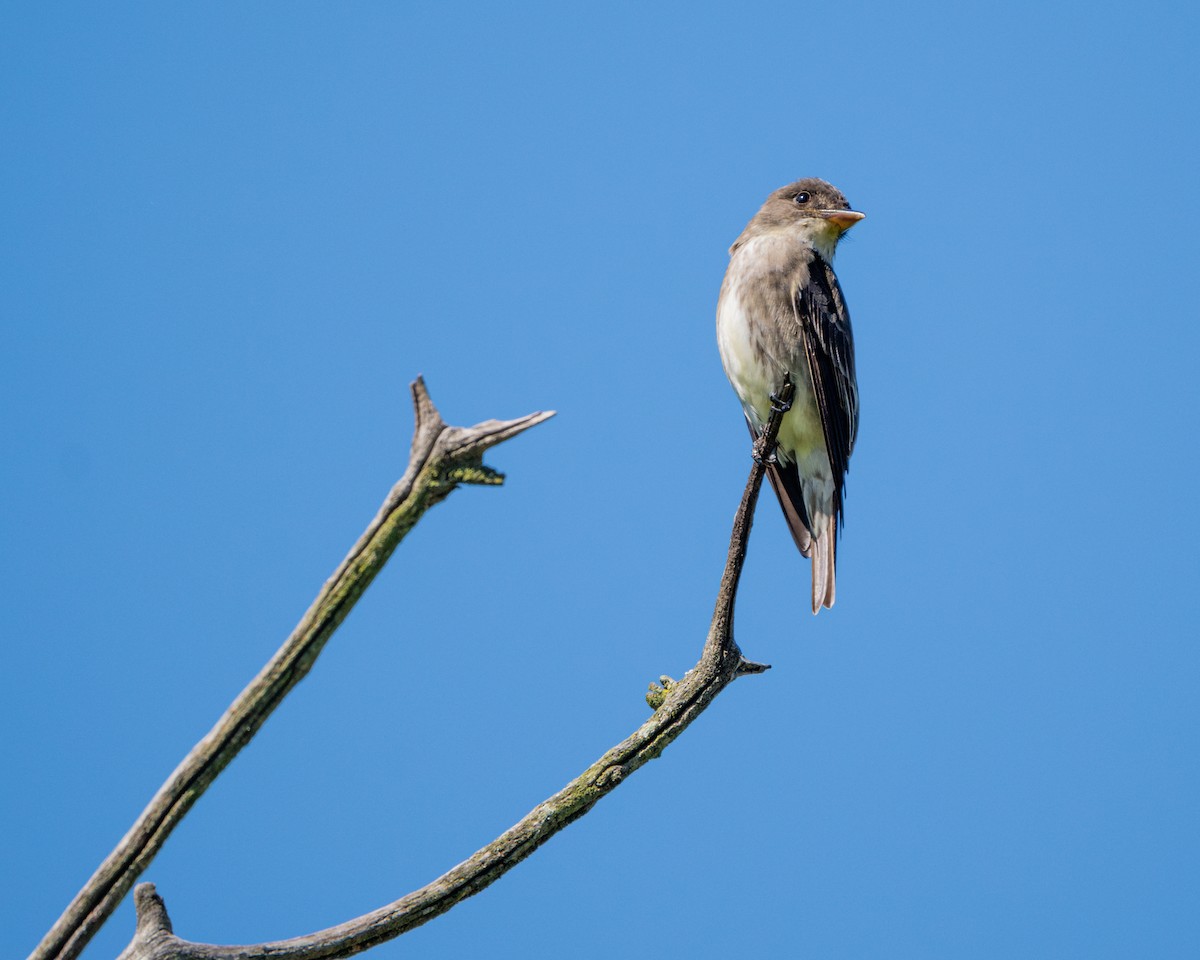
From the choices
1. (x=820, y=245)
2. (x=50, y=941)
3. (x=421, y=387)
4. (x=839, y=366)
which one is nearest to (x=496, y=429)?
(x=421, y=387)

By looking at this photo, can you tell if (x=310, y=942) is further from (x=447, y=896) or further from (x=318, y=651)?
(x=318, y=651)

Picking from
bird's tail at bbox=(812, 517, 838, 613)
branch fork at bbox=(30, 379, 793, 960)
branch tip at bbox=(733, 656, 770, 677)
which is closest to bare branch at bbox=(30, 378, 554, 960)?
branch fork at bbox=(30, 379, 793, 960)

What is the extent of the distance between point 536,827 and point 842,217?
194 inches

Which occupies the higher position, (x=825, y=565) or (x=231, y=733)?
(x=825, y=565)

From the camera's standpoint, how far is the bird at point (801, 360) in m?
7.45

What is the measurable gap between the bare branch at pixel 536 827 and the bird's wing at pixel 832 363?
221 centimetres

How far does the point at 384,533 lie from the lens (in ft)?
10.7

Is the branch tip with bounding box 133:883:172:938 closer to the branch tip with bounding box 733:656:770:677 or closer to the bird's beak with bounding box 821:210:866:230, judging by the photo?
the branch tip with bounding box 733:656:770:677

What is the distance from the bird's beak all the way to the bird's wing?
1.21 feet

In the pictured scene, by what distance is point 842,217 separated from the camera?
7867 mm

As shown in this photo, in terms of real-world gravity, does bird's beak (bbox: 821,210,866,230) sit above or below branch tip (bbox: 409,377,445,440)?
above

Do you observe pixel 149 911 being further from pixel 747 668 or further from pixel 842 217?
pixel 842 217

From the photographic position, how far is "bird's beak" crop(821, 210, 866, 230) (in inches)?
309

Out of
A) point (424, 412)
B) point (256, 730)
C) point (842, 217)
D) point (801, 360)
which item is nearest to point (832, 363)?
point (801, 360)
